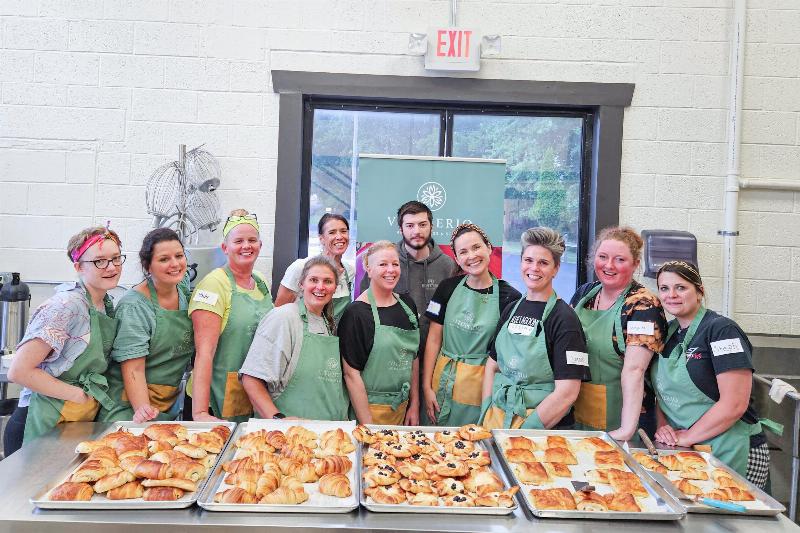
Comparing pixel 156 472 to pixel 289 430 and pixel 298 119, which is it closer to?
pixel 289 430

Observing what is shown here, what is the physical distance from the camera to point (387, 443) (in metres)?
1.86

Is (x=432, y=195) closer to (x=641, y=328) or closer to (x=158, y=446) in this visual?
(x=641, y=328)

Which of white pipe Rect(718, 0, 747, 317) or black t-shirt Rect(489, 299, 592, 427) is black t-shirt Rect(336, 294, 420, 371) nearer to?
black t-shirt Rect(489, 299, 592, 427)

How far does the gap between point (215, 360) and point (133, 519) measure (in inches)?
45.0

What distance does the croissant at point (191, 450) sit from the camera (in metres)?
1.72

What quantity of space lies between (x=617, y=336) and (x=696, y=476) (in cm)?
70

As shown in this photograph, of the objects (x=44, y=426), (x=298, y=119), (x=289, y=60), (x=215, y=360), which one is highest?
(x=289, y=60)

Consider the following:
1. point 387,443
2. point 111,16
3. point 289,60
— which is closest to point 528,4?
point 289,60

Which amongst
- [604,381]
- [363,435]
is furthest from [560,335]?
[363,435]

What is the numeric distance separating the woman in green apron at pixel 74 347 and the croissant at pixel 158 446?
48cm

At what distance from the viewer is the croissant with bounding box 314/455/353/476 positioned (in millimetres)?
1653

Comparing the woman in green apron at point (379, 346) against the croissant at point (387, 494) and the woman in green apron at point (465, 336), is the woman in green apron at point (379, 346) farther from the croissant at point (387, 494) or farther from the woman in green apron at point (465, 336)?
the croissant at point (387, 494)

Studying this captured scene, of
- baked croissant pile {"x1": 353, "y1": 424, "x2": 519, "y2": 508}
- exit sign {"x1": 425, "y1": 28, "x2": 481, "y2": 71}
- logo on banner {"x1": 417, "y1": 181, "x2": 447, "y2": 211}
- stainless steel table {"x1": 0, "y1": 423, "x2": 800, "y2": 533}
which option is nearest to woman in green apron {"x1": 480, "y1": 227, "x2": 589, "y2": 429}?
baked croissant pile {"x1": 353, "y1": 424, "x2": 519, "y2": 508}

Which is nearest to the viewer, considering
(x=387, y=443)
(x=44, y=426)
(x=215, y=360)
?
(x=387, y=443)
